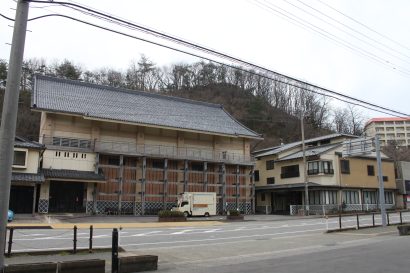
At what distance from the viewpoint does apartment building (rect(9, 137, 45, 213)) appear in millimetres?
32625

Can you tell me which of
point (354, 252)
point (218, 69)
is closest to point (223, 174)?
point (354, 252)

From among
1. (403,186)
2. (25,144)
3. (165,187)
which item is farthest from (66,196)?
(403,186)

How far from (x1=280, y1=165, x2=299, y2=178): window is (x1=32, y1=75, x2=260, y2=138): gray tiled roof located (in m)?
6.01

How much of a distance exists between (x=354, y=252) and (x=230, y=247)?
183 inches

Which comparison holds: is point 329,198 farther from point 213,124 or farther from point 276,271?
point 276,271

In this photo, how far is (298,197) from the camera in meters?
49.4

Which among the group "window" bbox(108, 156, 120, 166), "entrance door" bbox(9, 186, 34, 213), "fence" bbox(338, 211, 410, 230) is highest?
"window" bbox(108, 156, 120, 166)

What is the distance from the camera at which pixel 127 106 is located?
45.9 m

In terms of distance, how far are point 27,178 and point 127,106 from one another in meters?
16.4

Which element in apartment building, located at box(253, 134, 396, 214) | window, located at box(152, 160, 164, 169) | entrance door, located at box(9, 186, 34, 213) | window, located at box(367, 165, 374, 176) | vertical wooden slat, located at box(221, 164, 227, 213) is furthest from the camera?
window, located at box(367, 165, 374, 176)

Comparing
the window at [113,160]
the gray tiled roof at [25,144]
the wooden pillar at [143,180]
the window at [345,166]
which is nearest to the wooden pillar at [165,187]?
the wooden pillar at [143,180]

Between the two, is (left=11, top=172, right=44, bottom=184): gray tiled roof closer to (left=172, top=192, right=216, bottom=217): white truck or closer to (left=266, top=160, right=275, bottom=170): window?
(left=172, top=192, right=216, bottom=217): white truck

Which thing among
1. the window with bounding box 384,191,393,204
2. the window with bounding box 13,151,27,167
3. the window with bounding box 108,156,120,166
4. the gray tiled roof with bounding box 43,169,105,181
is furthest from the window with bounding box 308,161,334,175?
the window with bounding box 13,151,27,167

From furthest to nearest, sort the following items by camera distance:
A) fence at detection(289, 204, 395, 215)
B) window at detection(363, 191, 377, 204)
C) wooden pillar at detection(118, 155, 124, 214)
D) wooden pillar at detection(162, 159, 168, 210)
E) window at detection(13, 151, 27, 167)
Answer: window at detection(363, 191, 377, 204), fence at detection(289, 204, 395, 215), wooden pillar at detection(162, 159, 168, 210), wooden pillar at detection(118, 155, 124, 214), window at detection(13, 151, 27, 167)
